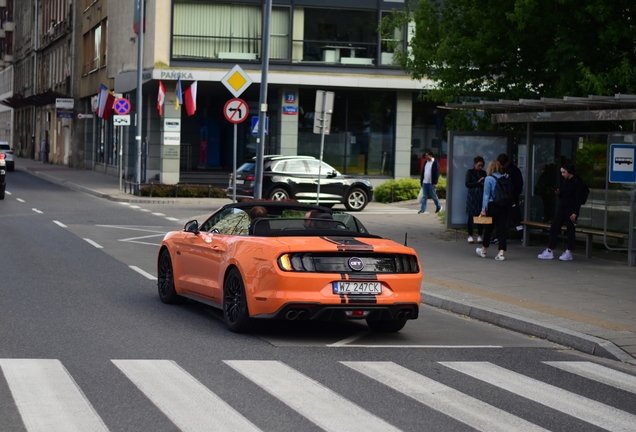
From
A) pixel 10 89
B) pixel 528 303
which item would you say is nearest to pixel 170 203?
pixel 528 303

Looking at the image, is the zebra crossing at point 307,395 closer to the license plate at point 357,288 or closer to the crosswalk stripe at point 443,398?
the crosswalk stripe at point 443,398

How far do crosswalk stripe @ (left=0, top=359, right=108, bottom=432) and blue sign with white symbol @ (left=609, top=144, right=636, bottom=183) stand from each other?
10.6 m

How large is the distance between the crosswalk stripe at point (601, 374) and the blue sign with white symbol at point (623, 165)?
295 inches

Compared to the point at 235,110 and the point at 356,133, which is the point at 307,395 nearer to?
the point at 235,110

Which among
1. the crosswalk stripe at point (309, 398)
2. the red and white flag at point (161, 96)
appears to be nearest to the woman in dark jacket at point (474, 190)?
the crosswalk stripe at point (309, 398)

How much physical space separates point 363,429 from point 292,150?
3630 cm

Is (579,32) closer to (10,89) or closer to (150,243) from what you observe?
(150,243)

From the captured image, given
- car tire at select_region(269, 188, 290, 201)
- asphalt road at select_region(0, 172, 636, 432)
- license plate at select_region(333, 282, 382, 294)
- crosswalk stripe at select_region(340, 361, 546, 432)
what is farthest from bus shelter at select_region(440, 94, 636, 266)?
car tire at select_region(269, 188, 290, 201)

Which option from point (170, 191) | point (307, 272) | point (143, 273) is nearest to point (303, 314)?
point (307, 272)

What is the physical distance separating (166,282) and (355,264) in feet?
11.1

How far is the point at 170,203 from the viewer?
34781 millimetres

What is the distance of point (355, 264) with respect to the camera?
10.1 m

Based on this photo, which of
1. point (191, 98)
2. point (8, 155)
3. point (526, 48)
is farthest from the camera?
point (8, 155)

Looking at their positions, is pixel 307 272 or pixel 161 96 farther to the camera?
pixel 161 96
